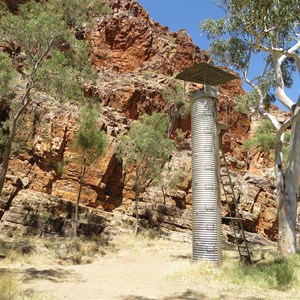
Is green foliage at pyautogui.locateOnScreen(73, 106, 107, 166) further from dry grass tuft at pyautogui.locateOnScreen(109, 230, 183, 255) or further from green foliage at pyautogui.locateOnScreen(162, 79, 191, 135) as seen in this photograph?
green foliage at pyautogui.locateOnScreen(162, 79, 191, 135)

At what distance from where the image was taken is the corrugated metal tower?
43.7ft

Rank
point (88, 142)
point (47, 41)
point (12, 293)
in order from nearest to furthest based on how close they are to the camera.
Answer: point (12, 293)
point (47, 41)
point (88, 142)

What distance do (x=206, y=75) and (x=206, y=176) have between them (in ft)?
16.7

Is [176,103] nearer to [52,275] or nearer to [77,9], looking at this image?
[77,9]

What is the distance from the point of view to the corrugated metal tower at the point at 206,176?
1333 cm

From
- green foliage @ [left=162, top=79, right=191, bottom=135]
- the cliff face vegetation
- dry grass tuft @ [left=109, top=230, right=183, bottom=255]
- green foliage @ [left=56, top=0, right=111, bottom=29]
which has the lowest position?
dry grass tuft @ [left=109, top=230, right=183, bottom=255]

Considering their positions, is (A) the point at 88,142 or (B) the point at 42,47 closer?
(B) the point at 42,47

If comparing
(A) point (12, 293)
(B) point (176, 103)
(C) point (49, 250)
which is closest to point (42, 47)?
(C) point (49, 250)

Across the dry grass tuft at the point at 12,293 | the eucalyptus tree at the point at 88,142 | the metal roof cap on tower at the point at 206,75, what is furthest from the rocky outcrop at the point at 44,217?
the dry grass tuft at the point at 12,293

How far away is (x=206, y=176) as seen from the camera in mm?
13773

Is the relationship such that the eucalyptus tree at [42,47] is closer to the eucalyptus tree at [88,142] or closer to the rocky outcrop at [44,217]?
the eucalyptus tree at [88,142]

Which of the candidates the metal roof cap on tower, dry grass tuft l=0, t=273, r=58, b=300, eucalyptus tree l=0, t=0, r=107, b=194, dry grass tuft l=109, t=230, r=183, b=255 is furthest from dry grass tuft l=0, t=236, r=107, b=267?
the metal roof cap on tower

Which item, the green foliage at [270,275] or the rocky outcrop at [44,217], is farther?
the rocky outcrop at [44,217]

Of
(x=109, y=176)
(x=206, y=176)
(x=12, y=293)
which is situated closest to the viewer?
(x=12, y=293)
